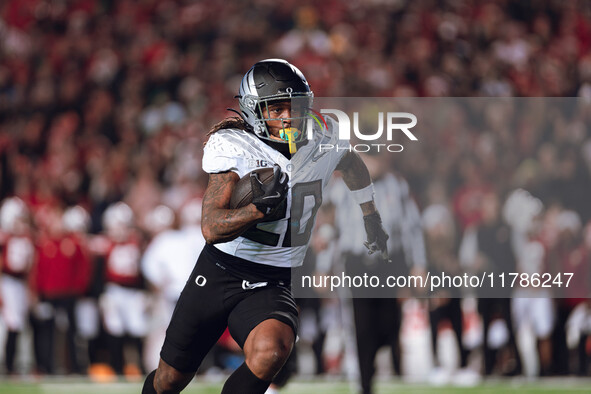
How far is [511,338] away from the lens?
7.59 metres

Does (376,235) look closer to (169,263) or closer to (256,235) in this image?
(256,235)

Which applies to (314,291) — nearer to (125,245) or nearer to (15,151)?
(125,245)

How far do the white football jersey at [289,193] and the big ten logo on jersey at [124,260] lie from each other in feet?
14.6

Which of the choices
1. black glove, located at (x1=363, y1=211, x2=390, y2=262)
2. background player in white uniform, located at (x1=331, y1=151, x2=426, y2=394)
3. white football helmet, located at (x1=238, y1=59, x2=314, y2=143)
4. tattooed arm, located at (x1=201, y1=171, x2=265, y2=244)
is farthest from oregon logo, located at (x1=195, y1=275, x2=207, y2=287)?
background player in white uniform, located at (x1=331, y1=151, x2=426, y2=394)

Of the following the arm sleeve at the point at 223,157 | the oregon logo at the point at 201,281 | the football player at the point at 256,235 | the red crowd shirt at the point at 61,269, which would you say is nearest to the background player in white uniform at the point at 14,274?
the red crowd shirt at the point at 61,269

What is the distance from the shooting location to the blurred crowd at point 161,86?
8406mm

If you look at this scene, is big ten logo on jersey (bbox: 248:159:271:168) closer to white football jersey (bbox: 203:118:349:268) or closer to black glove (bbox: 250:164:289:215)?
white football jersey (bbox: 203:118:349:268)

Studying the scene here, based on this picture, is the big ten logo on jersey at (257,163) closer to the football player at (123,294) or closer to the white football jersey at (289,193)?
the white football jersey at (289,193)

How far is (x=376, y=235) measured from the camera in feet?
14.3

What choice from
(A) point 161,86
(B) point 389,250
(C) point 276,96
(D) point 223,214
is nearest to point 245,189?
(D) point 223,214

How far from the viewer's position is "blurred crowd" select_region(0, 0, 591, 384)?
27.6ft

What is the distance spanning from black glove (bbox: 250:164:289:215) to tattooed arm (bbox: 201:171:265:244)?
0.03 meters

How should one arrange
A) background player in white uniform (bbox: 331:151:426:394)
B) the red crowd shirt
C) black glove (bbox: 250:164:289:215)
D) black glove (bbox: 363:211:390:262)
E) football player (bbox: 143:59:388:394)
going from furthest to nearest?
1. the red crowd shirt
2. background player in white uniform (bbox: 331:151:426:394)
3. black glove (bbox: 363:211:390:262)
4. football player (bbox: 143:59:388:394)
5. black glove (bbox: 250:164:289:215)

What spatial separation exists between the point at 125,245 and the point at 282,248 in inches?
183
